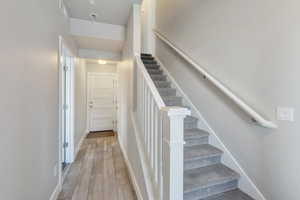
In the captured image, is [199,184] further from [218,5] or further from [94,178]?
[218,5]

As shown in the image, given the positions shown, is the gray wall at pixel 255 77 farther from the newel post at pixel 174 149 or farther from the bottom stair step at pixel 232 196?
the newel post at pixel 174 149

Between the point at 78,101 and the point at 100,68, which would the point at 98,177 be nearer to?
the point at 78,101

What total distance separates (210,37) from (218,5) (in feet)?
1.35

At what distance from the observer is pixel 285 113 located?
1.46 meters

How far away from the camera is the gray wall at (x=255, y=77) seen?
1436mm

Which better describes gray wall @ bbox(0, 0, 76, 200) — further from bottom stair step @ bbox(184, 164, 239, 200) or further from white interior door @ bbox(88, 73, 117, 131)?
white interior door @ bbox(88, 73, 117, 131)

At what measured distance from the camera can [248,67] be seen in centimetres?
181

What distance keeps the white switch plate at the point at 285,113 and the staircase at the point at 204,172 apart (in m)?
0.83

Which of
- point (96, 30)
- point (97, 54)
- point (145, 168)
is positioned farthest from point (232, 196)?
point (97, 54)

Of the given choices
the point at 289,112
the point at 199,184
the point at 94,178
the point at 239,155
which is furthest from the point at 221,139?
the point at 94,178

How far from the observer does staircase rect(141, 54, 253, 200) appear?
67.7 inches

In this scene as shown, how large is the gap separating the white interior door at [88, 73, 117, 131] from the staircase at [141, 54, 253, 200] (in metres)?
3.93

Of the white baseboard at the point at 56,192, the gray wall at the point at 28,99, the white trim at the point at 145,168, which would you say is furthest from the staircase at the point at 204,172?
the white baseboard at the point at 56,192

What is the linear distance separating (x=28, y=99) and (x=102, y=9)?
2.10 m
